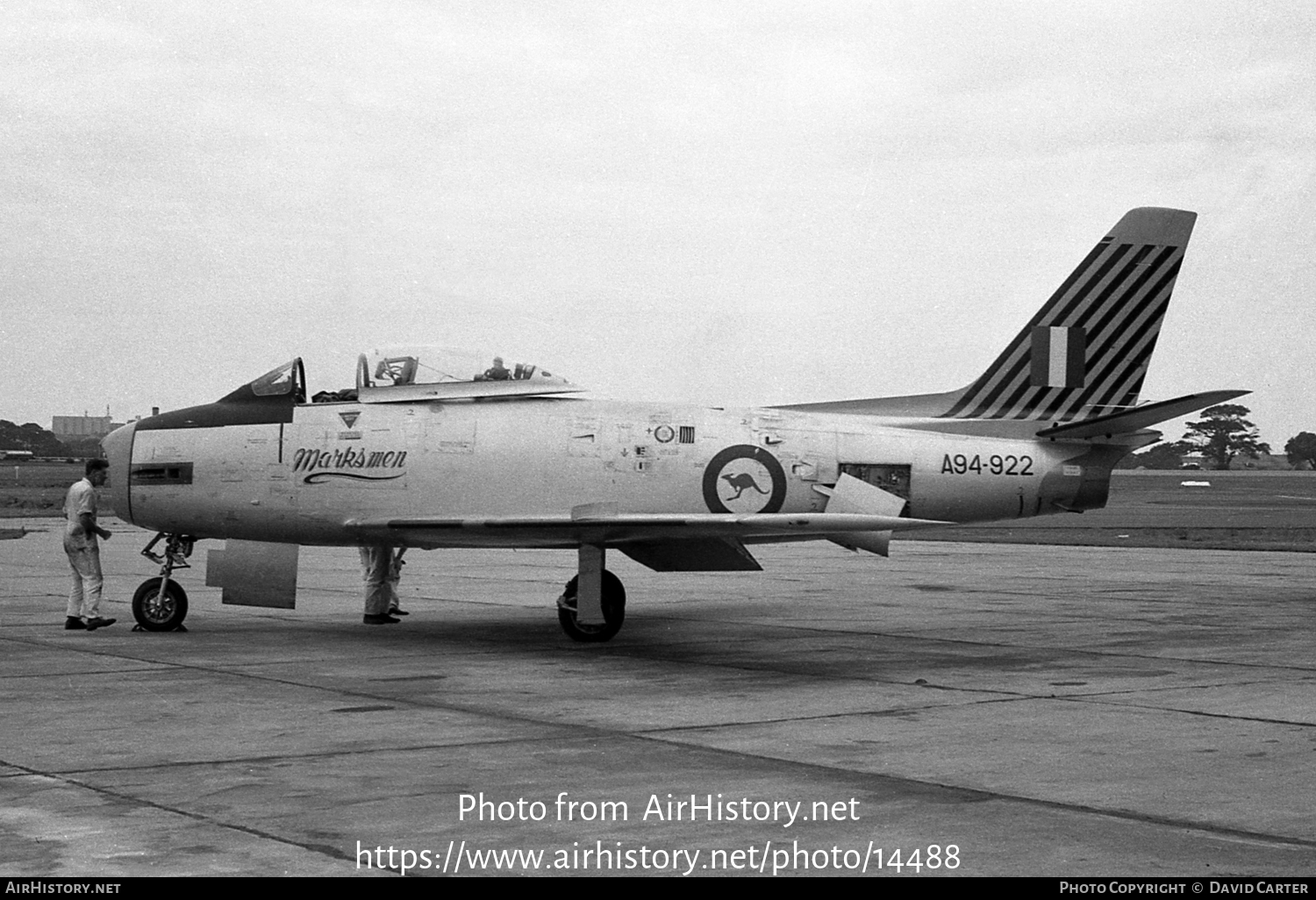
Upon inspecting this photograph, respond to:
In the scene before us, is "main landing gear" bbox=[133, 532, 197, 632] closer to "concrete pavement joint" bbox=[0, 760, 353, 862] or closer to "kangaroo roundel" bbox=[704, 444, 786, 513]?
"kangaroo roundel" bbox=[704, 444, 786, 513]

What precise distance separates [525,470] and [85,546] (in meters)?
4.82

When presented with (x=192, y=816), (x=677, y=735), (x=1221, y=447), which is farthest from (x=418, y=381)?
(x=1221, y=447)

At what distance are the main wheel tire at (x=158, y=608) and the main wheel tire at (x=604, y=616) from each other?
4.23 meters

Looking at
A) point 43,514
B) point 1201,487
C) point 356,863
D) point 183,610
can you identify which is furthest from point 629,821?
point 1201,487

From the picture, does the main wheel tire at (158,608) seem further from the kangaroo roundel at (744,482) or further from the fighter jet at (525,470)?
the kangaroo roundel at (744,482)

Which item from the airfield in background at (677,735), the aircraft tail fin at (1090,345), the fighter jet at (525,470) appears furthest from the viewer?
the aircraft tail fin at (1090,345)

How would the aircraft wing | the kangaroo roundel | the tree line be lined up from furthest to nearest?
the tree line < the kangaroo roundel < the aircraft wing

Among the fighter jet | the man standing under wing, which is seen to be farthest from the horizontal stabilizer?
the man standing under wing

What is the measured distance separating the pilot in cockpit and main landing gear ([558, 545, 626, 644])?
214 centimetres

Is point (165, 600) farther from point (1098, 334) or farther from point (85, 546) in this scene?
point (1098, 334)

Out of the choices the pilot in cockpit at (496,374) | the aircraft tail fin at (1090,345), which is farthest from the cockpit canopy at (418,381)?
the aircraft tail fin at (1090,345)

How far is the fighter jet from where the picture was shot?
1532 centimetres

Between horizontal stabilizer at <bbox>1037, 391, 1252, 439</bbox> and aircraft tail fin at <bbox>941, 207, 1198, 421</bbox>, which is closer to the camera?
horizontal stabilizer at <bbox>1037, 391, 1252, 439</bbox>

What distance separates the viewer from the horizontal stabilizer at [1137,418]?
1463cm
